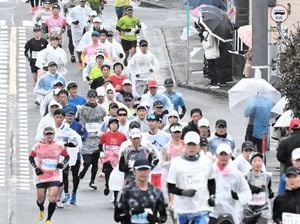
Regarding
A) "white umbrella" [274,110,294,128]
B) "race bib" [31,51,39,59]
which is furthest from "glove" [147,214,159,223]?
Answer: "race bib" [31,51,39,59]

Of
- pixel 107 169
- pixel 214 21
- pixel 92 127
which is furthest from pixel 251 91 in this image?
pixel 214 21

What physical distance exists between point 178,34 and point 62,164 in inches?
789

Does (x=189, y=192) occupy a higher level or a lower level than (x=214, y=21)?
lower

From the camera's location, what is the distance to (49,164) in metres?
23.2

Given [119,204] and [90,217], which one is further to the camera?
[90,217]

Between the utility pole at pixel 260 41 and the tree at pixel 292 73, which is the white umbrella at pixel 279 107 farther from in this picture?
the tree at pixel 292 73

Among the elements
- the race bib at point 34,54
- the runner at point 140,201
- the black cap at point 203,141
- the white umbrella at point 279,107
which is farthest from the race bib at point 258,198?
the race bib at point 34,54

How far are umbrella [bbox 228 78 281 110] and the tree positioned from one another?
2049 mm

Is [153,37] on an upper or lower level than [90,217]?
upper

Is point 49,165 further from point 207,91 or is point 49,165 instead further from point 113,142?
point 207,91

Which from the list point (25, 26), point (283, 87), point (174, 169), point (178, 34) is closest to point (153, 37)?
point (178, 34)

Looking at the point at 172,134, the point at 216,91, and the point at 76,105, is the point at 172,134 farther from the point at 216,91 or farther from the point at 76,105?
the point at 216,91

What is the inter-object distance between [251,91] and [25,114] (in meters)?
7.39

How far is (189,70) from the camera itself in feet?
126
